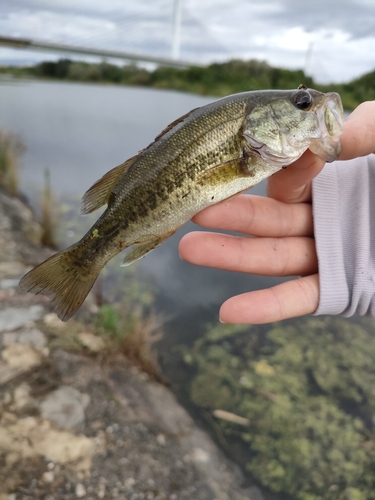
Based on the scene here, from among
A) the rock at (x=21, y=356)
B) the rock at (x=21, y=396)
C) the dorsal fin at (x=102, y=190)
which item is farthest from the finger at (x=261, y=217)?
the rock at (x=21, y=356)

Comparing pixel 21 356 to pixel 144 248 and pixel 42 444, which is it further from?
pixel 144 248

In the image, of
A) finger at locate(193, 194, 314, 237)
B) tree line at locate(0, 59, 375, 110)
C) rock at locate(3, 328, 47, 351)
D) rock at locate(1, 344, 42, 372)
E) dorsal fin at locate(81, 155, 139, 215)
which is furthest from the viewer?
tree line at locate(0, 59, 375, 110)

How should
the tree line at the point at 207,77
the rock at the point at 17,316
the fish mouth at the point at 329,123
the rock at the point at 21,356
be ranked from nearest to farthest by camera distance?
the fish mouth at the point at 329,123
the rock at the point at 21,356
the rock at the point at 17,316
the tree line at the point at 207,77

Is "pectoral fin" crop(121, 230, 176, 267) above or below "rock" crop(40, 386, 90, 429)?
above

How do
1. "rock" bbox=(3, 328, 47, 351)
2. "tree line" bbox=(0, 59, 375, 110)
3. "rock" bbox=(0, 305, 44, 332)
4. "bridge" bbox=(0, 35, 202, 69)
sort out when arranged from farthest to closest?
1. "bridge" bbox=(0, 35, 202, 69)
2. "tree line" bbox=(0, 59, 375, 110)
3. "rock" bbox=(0, 305, 44, 332)
4. "rock" bbox=(3, 328, 47, 351)

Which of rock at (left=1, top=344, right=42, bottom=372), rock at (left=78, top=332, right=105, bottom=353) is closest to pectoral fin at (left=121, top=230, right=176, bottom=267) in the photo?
rock at (left=1, top=344, right=42, bottom=372)

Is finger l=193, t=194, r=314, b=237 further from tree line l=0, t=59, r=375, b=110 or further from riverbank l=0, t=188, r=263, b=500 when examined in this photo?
tree line l=0, t=59, r=375, b=110

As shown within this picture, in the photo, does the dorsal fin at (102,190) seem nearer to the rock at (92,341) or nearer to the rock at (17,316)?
the rock at (92,341)
